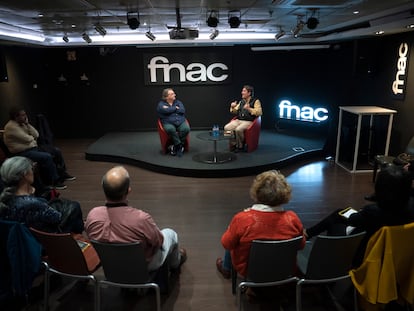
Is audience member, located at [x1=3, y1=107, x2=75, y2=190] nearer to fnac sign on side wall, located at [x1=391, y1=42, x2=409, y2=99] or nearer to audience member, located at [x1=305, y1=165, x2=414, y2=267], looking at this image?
audience member, located at [x1=305, y1=165, x2=414, y2=267]

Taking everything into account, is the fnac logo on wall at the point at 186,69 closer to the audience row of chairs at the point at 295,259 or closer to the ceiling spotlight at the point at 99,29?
the ceiling spotlight at the point at 99,29

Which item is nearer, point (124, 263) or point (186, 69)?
point (124, 263)

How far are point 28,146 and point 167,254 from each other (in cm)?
333

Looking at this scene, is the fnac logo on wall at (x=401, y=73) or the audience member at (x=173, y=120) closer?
the fnac logo on wall at (x=401, y=73)

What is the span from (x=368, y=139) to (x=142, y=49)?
5393 millimetres

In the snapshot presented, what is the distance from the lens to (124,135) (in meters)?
8.30

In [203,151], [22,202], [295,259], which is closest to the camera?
[295,259]

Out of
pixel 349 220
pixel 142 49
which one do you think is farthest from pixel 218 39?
pixel 349 220

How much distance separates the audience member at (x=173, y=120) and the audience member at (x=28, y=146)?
6.29 ft

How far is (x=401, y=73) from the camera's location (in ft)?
18.6

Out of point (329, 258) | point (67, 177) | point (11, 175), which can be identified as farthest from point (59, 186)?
point (329, 258)

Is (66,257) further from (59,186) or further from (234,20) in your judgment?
(234,20)

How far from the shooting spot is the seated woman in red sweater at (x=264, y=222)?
2.19m

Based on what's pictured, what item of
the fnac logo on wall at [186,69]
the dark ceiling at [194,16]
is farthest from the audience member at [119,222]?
the fnac logo on wall at [186,69]
